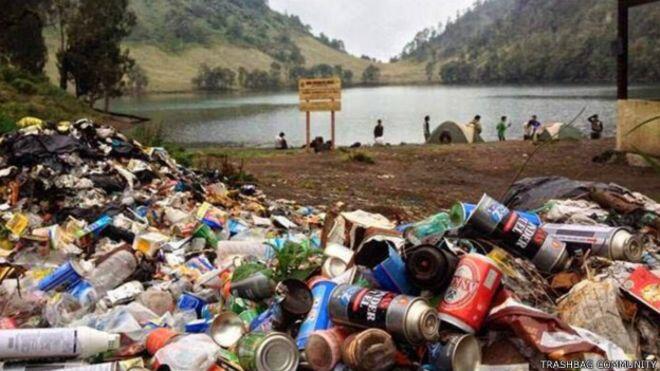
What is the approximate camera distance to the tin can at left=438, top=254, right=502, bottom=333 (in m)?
2.80

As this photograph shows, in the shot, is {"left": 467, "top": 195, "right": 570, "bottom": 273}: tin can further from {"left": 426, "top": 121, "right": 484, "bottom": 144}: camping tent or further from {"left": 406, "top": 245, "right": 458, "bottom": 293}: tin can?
{"left": 426, "top": 121, "right": 484, "bottom": 144}: camping tent

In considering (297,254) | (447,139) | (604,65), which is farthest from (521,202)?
(604,65)

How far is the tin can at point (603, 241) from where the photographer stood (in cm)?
357

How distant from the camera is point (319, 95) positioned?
17.1 m

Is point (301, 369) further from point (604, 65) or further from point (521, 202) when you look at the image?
point (604, 65)

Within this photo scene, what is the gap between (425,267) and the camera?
302 centimetres

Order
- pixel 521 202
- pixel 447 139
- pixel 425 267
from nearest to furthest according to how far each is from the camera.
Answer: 1. pixel 425 267
2. pixel 521 202
3. pixel 447 139

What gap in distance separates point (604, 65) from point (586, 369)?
100.0 m

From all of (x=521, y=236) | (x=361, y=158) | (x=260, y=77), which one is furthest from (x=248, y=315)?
(x=260, y=77)

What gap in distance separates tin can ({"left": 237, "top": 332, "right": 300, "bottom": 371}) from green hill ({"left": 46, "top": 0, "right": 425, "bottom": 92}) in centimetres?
11076

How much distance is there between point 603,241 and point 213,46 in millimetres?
150113

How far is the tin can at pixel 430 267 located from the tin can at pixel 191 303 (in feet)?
4.44

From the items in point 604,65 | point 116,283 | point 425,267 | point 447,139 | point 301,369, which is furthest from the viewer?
point 604,65

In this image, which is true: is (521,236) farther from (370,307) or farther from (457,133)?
(457,133)
